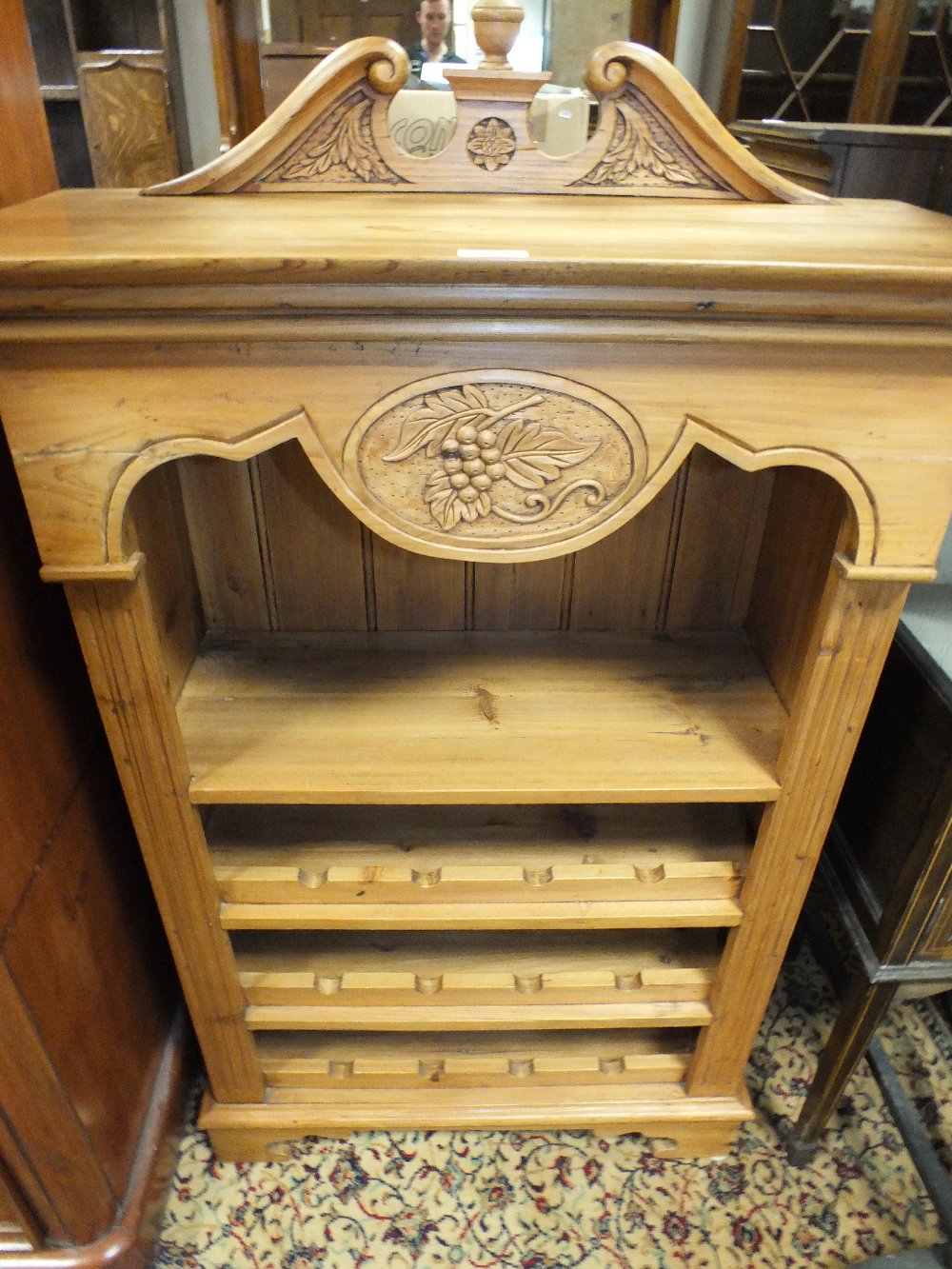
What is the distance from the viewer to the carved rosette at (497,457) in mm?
692

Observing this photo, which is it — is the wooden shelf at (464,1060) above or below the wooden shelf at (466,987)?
below

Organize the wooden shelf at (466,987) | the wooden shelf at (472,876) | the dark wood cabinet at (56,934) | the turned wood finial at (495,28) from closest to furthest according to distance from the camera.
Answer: the turned wood finial at (495,28) → the dark wood cabinet at (56,934) → the wooden shelf at (472,876) → the wooden shelf at (466,987)

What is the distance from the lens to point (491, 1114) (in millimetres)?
1228

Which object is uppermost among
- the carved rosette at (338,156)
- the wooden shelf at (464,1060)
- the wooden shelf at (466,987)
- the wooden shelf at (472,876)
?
the carved rosette at (338,156)

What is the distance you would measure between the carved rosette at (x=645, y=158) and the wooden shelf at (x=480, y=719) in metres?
0.55

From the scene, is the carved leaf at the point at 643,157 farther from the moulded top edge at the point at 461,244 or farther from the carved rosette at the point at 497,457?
the carved rosette at the point at 497,457

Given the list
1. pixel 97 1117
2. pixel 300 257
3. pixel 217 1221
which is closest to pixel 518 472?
pixel 300 257

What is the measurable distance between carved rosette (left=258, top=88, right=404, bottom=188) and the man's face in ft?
4.44

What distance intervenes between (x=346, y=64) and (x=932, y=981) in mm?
1165

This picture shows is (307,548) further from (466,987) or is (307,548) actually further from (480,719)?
(466,987)

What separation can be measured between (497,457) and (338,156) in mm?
333

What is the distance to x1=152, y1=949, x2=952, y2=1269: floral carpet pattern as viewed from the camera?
1151 millimetres

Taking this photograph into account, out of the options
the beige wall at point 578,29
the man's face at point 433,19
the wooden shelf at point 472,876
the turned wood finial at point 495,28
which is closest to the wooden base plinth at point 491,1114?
the wooden shelf at point 472,876

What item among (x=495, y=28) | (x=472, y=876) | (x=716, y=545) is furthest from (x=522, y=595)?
(x=495, y=28)
